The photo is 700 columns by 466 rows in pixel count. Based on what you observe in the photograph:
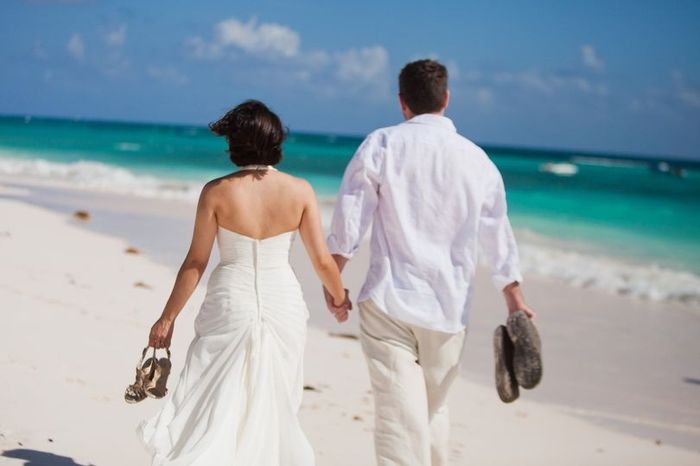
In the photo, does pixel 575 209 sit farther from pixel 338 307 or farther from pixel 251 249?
pixel 251 249

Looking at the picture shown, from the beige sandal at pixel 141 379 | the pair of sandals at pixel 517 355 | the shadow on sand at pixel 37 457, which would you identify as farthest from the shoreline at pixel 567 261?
the pair of sandals at pixel 517 355

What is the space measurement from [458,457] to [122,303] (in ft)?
12.8

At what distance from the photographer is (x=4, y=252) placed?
963cm

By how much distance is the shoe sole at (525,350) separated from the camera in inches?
146

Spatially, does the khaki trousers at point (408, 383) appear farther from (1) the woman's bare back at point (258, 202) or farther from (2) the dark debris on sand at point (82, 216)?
(2) the dark debris on sand at point (82, 216)

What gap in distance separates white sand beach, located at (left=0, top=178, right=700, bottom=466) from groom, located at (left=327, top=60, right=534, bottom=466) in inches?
57.5

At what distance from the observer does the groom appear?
11.7ft

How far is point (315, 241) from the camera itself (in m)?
3.58

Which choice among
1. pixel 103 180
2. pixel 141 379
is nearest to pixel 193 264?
pixel 141 379

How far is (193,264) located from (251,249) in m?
0.26

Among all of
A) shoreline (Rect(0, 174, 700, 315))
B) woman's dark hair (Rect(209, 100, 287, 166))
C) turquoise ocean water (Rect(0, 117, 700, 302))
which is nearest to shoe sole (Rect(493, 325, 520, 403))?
woman's dark hair (Rect(209, 100, 287, 166))

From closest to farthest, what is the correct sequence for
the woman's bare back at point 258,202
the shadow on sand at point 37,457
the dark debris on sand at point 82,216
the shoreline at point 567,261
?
the woman's bare back at point 258,202, the shadow on sand at point 37,457, the shoreline at point 567,261, the dark debris on sand at point 82,216

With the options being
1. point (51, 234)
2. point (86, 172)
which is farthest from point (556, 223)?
point (51, 234)

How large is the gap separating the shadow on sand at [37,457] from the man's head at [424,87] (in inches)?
92.6
